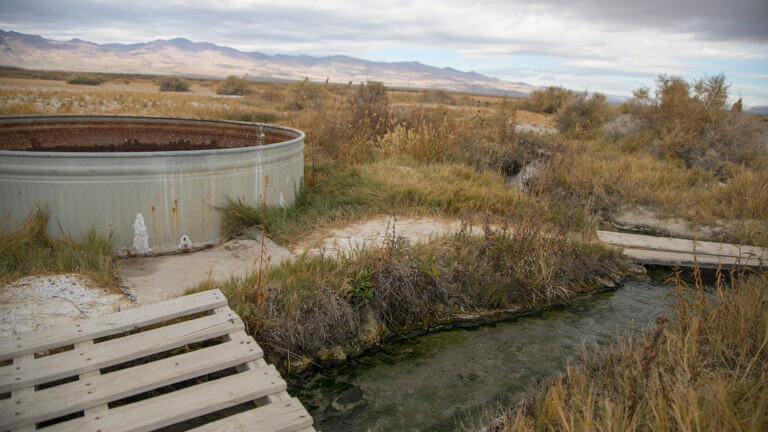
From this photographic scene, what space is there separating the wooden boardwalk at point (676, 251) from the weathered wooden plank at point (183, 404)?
16.1ft

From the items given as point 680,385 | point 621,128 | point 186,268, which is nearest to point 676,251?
point 680,385

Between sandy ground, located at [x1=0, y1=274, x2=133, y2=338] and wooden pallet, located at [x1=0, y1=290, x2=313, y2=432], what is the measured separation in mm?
318

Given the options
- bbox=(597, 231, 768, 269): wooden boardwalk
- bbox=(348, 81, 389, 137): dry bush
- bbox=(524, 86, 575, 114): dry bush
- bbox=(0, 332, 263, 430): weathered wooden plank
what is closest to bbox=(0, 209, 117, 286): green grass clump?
bbox=(0, 332, 263, 430): weathered wooden plank

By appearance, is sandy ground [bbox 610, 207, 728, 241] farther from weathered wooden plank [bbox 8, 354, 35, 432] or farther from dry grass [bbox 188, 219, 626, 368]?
weathered wooden plank [bbox 8, 354, 35, 432]

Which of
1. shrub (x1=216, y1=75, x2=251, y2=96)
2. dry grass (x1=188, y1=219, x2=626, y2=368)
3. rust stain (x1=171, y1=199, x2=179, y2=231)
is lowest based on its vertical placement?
dry grass (x1=188, y1=219, x2=626, y2=368)

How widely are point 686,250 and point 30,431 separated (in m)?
6.59

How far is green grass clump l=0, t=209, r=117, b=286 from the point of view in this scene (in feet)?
11.7

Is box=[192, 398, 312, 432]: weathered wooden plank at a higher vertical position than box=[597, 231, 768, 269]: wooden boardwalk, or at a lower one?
lower

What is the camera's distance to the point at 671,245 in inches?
235

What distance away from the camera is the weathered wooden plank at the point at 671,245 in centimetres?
569

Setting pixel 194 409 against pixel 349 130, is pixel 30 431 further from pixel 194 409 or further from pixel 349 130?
pixel 349 130

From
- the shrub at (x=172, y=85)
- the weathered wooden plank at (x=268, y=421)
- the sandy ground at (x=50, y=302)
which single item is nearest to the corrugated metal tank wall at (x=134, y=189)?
the sandy ground at (x=50, y=302)

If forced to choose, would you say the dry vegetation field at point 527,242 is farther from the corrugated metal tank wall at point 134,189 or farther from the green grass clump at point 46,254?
the corrugated metal tank wall at point 134,189

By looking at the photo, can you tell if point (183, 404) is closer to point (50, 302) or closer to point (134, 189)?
point (50, 302)
